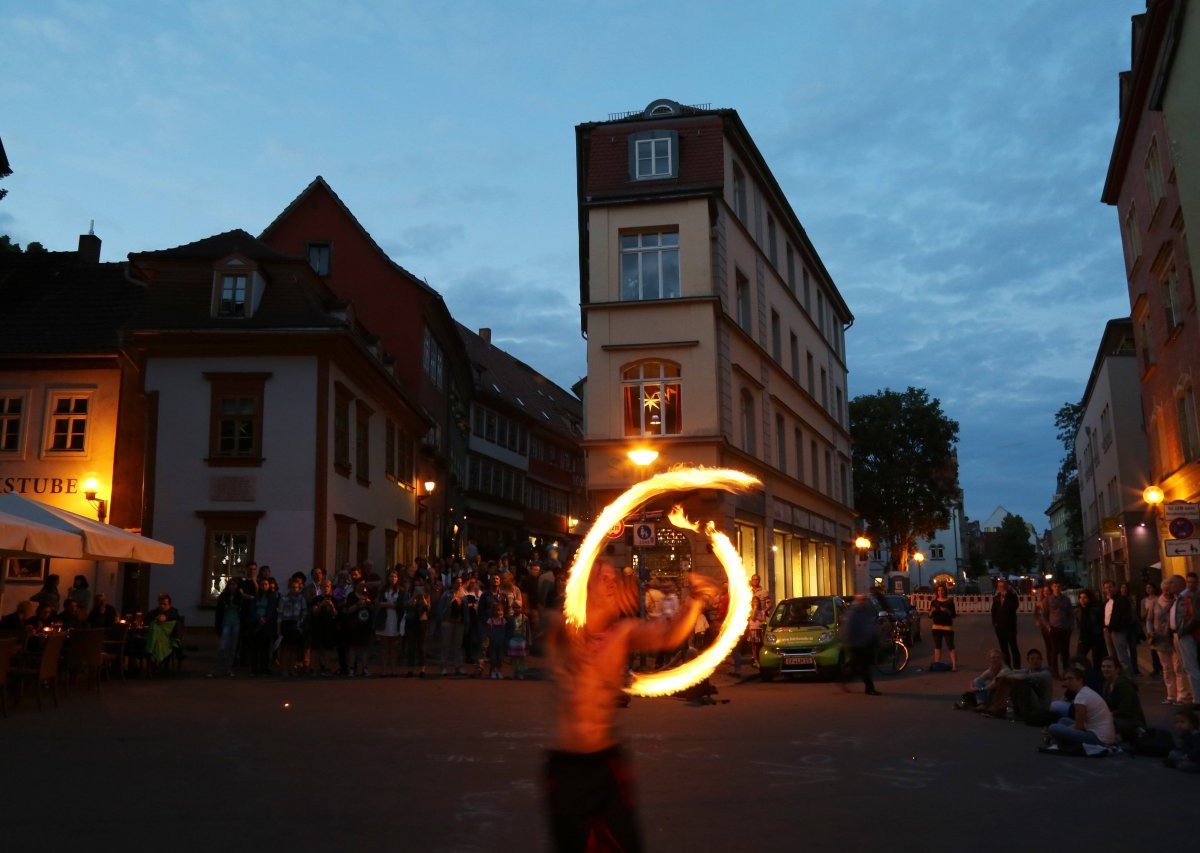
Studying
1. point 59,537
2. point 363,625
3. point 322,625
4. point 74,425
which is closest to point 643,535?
point 363,625

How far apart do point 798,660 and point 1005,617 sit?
166 inches

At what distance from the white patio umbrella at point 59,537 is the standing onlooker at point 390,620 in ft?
13.9

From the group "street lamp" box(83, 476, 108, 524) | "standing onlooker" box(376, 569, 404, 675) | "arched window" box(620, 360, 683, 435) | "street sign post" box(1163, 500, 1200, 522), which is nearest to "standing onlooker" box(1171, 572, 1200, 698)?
"street sign post" box(1163, 500, 1200, 522)

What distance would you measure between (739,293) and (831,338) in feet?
59.7

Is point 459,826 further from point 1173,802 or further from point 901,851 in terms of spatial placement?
point 1173,802

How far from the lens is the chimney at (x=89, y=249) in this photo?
31559 millimetres

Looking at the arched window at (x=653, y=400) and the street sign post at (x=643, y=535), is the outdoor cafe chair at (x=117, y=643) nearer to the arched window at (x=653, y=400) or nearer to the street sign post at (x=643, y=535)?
the street sign post at (x=643, y=535)

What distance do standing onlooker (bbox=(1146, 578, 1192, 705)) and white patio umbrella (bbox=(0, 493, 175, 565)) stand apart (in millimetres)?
16838

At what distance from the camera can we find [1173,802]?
9086 mm

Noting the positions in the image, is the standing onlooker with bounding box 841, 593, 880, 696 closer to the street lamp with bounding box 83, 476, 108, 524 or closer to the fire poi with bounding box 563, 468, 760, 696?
the fire poi with bounding box 563, 468, 760, 696

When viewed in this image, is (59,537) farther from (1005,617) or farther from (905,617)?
(905,617)

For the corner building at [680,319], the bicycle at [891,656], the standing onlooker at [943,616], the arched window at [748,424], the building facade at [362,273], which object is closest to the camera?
the standing onlooker at [943,616]

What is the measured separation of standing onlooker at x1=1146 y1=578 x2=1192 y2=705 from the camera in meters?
16.1

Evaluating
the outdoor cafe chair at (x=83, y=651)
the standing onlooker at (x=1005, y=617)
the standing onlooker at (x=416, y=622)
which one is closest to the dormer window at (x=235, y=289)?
the standing onlooker at (x=416, y=622)
